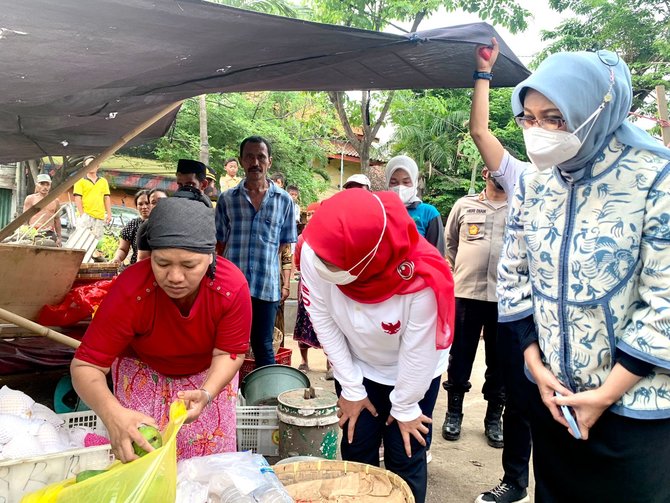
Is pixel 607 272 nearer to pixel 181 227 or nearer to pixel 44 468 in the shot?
pixel 181 227

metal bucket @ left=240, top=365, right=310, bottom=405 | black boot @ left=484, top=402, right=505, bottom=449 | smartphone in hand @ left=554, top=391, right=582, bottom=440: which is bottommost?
black boot @ left=484, top=402, right=505, bottom=449

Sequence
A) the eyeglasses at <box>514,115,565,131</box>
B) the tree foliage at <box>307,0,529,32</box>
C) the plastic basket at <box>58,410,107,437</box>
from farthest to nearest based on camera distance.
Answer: the tree foliage at <box>307,0,529,32</box> < the plastic basket at <box>58,410,107,437</box> < the eyeglasses at <box>514,115,565,131</box>

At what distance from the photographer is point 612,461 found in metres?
1.47

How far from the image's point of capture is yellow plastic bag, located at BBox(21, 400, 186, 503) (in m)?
1.34

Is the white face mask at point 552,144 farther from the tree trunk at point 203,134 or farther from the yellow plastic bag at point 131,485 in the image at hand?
the tree trunk at point 203,134

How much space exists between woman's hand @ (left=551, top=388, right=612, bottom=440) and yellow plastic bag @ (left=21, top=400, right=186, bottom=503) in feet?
3.89

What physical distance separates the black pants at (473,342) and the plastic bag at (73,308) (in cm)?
263

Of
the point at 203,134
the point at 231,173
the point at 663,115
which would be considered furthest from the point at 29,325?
the point at 203,134

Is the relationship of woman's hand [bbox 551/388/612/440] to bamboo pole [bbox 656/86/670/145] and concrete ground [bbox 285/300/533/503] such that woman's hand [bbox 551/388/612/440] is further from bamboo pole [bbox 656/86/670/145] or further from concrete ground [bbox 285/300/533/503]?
bamboo pole [bbox 656/86/670/145]

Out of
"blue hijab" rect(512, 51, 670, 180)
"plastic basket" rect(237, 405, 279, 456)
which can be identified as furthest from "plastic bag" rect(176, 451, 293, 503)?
"blue hijab" rect(512, 51, 670, 180)

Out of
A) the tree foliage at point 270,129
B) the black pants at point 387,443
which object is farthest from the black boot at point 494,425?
the tree foliage at point 270,129

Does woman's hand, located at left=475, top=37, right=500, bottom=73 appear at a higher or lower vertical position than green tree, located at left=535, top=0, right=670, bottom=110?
lower

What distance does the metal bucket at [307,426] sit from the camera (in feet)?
8.95

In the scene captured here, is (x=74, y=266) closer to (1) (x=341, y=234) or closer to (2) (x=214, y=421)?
(2) (x=214, y=421)
